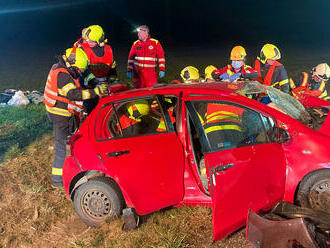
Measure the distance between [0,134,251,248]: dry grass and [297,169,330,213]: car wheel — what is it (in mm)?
718

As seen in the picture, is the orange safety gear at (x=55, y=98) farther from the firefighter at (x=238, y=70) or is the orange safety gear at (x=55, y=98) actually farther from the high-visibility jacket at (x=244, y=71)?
the high-visibility jacket at (x=244, y=71)

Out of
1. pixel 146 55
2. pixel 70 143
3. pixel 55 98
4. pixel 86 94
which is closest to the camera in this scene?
pixel 70 143

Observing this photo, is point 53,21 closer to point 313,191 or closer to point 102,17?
point 102,17

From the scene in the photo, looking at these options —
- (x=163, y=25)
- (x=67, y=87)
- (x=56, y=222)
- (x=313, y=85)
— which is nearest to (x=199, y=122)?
(x=67, y=87)

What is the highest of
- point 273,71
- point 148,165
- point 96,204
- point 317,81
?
point 273,71

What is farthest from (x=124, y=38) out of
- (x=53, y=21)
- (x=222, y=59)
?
(x=53, y=21)

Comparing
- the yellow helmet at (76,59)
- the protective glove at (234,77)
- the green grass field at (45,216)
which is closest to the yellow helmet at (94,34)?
the yellow helmet at (76,59)

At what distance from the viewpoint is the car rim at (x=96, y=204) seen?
3.72 meters

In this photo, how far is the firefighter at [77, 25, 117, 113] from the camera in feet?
19.9

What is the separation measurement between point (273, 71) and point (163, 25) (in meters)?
24.4

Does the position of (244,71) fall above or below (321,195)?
above

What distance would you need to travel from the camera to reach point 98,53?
21.0 ft

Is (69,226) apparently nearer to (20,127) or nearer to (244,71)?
(244,71)

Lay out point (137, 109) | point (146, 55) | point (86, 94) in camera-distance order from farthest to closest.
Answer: point (146, 55) < point (86, 94) < point (137, 109)
